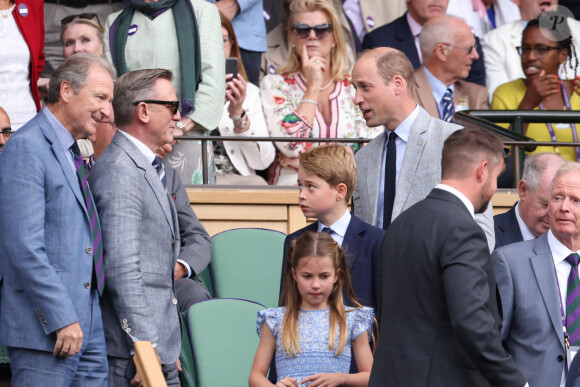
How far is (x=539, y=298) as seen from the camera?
4852 mm

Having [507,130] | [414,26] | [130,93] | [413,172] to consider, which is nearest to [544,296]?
[413,172]

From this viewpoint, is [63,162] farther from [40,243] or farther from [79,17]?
[79,17]

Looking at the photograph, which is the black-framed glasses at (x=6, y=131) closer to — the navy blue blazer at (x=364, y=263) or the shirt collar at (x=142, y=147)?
the shirt collar at (x=142, y=147)

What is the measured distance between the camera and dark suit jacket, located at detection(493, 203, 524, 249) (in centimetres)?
591

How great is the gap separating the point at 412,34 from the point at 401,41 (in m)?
0.14

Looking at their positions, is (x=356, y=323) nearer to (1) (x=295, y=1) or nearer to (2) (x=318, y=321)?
(2) (x=318, y=321)

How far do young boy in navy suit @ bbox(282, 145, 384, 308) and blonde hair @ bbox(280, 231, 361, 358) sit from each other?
0.16 meters

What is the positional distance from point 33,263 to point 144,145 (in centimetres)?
84

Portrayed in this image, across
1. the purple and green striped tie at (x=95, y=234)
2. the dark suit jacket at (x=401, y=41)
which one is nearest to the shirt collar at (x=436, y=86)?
the dark suit jacket at (x=401, y=41)

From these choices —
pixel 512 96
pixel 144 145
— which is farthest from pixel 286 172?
pixel 144 145

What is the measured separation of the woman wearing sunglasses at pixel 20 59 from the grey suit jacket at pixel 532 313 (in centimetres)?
330

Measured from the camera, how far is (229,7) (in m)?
8.03

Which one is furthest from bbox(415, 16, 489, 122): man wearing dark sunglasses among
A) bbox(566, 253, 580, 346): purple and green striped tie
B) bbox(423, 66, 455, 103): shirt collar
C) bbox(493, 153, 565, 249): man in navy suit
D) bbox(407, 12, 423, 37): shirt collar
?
bbox(566, 253, 580, 346): purple and green striped tie

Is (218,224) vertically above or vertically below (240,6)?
below
